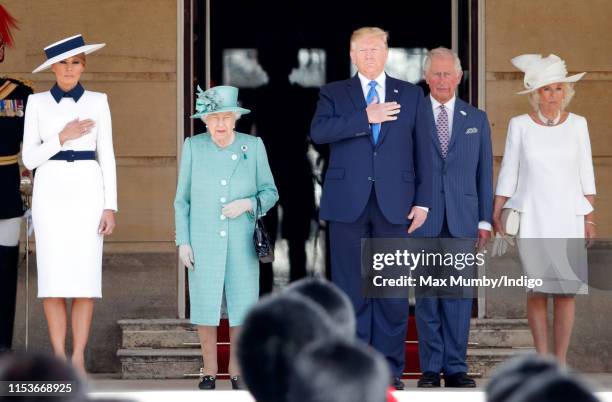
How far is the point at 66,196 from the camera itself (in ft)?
17.2

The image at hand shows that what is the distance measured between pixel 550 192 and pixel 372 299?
1133 millimetres

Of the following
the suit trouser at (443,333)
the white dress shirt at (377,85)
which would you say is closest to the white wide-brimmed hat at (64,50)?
the white dress shirt at (377,85)

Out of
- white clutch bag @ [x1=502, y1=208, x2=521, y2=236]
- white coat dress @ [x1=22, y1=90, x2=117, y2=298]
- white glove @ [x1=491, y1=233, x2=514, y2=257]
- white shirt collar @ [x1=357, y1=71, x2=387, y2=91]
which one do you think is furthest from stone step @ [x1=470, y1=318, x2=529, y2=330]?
white coat dress @ [x1=22, y1=90, x2=117, y2=298]

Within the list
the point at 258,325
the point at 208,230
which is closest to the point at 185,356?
the point at 208,230

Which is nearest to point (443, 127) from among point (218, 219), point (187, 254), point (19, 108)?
point (218, 219)

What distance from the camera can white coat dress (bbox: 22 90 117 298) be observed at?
5.23m

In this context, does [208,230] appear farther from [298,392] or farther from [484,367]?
[298,392]

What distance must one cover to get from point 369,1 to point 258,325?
700 cm

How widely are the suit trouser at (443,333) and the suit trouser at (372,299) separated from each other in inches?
8.7

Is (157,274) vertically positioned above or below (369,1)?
below

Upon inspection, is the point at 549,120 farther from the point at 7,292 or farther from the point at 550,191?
the point at 7,292

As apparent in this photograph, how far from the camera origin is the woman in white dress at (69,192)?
17.1 ft

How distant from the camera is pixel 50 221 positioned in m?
5.25

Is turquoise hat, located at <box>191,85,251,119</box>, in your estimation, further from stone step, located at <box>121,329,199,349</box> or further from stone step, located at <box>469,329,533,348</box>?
stone step, located at <box>469,329,533,348</box>
